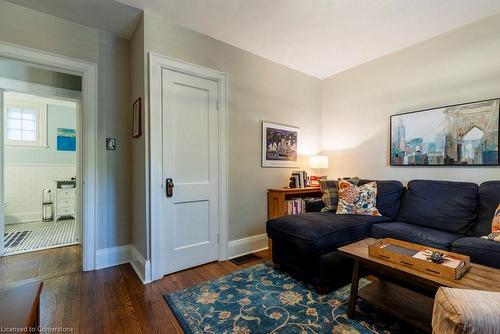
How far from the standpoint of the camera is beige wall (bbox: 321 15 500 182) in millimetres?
2330

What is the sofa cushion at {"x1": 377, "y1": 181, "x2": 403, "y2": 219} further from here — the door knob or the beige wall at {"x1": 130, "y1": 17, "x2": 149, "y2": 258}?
the beige wall at {"x1": 130, "y1": 17, "x2": 149, "y2": 258}

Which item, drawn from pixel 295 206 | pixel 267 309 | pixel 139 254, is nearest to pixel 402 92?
pixel 295 206

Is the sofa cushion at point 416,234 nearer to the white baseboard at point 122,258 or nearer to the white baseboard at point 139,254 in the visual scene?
the white baseboard at point 139,254

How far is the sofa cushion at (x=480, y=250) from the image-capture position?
63.7 inches

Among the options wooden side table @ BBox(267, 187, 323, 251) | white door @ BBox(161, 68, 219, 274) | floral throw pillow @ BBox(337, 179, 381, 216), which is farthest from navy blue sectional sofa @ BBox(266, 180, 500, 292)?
white door @ BBox(161, 68, 219, 274)

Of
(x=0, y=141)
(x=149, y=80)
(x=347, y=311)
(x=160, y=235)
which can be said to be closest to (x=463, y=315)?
(x=347, y=311)

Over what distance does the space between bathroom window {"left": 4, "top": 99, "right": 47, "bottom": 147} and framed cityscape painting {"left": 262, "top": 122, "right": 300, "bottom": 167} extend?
462cm

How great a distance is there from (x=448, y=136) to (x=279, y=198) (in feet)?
6.49

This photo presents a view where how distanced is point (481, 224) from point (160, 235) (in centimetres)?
295

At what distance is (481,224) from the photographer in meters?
2.08

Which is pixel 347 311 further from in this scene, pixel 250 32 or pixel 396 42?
pixel 396 42

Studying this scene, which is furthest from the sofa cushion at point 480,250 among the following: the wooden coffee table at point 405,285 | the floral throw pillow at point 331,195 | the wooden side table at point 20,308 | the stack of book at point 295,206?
the wooden side table at point 20,308

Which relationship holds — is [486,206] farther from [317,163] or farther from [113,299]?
[113,299]

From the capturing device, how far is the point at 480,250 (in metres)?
1.69
